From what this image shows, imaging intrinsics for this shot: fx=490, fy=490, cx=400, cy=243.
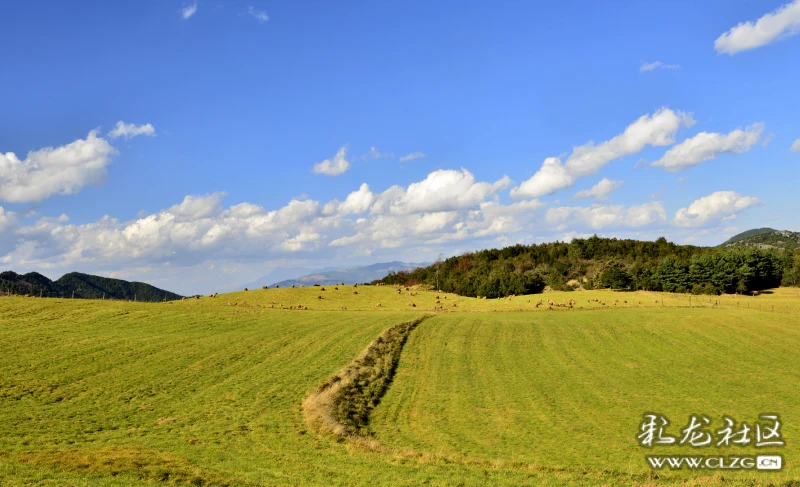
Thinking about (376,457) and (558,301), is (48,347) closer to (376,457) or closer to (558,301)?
(376,457)

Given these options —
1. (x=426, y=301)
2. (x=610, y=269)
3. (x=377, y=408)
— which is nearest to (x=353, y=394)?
(x=377, y=408)

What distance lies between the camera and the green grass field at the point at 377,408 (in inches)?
767

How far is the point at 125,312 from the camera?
62.9 metres

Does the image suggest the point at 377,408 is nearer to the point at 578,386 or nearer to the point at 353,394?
the point at 353,394

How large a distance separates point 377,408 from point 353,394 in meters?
2.26

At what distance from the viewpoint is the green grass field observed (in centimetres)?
1948

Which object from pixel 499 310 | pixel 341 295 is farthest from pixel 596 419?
pixel 341 295

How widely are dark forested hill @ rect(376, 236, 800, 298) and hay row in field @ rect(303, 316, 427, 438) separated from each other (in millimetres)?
92561

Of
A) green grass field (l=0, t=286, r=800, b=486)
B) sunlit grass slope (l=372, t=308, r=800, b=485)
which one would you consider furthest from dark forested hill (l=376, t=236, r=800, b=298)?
sunlit grass slope (l=372, t=308, r=800, b=485)

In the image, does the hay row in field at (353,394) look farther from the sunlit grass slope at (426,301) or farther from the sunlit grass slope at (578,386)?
the sunlit grass slope at (426,301)

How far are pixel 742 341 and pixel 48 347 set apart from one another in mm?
68194

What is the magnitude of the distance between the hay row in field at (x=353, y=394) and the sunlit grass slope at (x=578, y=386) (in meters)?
1.06

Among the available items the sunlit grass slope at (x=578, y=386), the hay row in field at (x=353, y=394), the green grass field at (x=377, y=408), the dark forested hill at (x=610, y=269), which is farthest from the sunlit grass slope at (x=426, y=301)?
the hay row in field at (x=353, y=394)

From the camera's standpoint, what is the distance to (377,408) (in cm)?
3056
